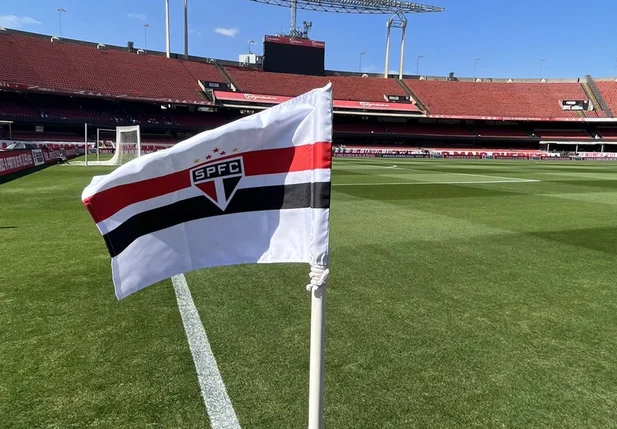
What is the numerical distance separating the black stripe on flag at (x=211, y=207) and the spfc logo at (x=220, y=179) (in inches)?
1.1

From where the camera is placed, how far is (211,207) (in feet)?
6.63

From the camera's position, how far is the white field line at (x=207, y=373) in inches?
115

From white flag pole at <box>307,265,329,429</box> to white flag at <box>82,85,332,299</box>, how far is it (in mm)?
81

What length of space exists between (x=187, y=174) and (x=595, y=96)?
3389 inches

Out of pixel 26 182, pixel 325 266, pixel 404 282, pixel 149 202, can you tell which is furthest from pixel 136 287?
pixel 26 182

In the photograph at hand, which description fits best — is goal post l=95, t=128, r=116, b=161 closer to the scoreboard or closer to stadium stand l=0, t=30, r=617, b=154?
stadium stand l=0, t=30, r=617, b=154

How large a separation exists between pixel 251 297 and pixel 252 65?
240ft

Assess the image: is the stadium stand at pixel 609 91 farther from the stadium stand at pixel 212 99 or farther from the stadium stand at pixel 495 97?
the stadium stand at pixel 495 97

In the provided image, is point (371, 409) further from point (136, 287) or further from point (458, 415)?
point (136, 287)

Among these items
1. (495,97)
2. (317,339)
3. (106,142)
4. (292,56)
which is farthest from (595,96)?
(317,339)

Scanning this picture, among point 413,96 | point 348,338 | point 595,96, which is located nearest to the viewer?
point 348,338

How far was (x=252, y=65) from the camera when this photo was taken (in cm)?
7325

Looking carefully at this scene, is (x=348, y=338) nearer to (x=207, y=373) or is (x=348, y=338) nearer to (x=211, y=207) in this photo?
(x=207, y=373)

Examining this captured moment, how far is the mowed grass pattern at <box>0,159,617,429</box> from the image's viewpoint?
304cm
